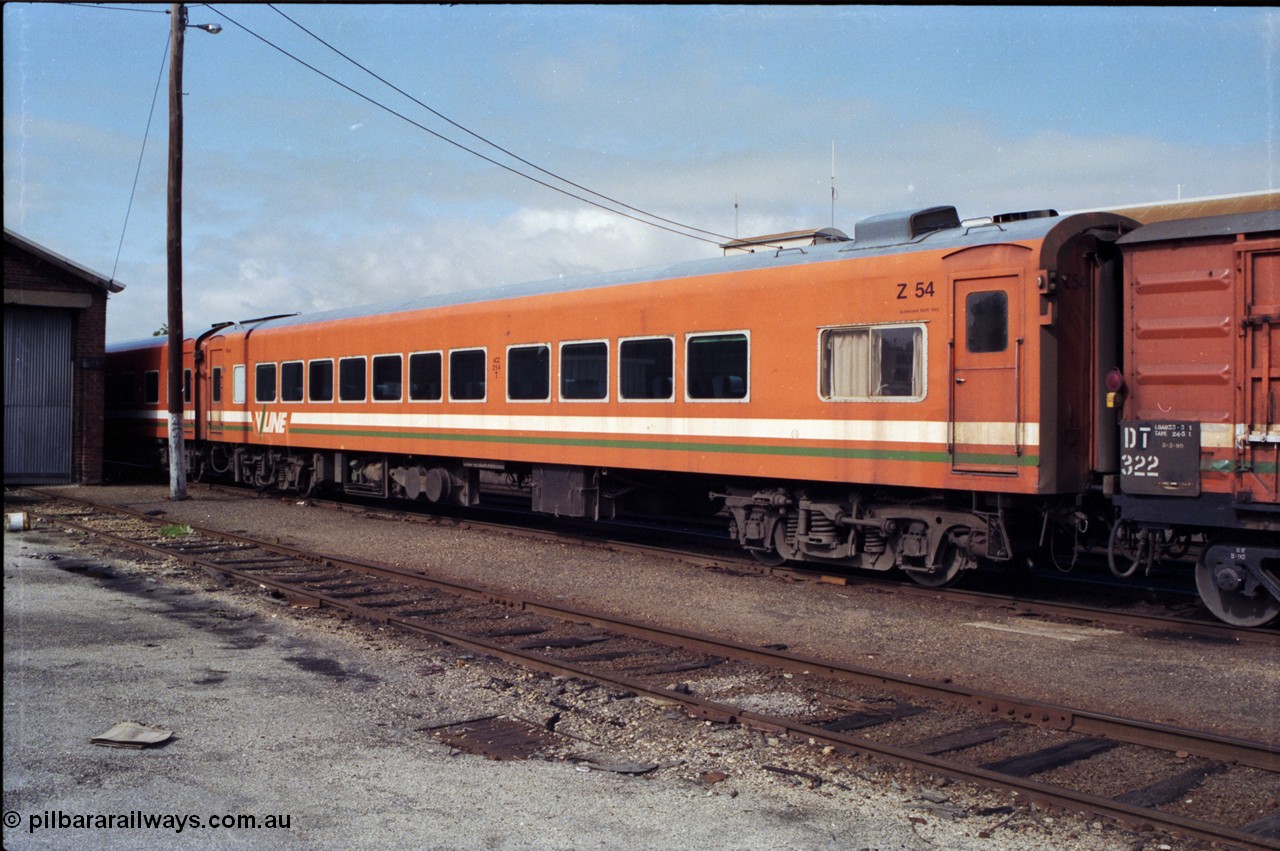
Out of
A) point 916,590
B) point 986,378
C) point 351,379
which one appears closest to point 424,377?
point 351,379

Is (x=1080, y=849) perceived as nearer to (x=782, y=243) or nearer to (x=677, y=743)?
(x=677, y=743)

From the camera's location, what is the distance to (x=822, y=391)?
36.0ft

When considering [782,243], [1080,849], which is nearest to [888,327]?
[782,243]

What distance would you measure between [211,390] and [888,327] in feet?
57.5

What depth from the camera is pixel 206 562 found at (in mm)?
12086

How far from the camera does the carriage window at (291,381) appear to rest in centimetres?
2008

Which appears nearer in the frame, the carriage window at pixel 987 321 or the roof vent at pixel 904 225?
the carriage window at pixel 987 321

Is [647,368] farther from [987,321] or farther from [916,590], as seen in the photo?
[987,321]

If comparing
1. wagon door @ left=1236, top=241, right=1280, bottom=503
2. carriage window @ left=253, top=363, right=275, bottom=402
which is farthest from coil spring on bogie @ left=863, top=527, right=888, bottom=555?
carriage window @ left=253, top=363, right=275, bottom=402

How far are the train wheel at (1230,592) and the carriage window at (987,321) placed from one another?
239cm

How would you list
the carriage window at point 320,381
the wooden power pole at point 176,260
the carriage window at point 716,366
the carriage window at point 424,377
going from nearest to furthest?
the carriage window at point 716,366 → the carriage window at point 424,377 → the carriage window at point 320,381 → the wooden power pole at point 176,260

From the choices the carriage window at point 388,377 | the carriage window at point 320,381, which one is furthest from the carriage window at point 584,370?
the carriage window at point 320,381

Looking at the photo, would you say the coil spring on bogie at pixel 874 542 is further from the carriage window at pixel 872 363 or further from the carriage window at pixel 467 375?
the carriage window at pixel 467 375

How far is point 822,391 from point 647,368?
2.61m
